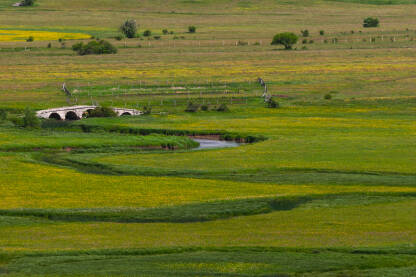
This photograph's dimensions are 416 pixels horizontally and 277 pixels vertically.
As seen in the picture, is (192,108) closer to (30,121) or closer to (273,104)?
(273,104)

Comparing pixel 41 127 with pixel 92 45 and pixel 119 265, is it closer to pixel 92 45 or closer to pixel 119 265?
pixel 119 265

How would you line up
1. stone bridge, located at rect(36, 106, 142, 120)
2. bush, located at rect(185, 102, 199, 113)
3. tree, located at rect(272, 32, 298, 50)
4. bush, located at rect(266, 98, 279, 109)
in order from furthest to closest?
tree, located at rect(272, 32, 298, 50) < bush, located at rect(266, 98, 279, 109) < bush, located at rect(185, 102, 199, 113) < stone bridge, located at rect(36, 106, 142, 120)

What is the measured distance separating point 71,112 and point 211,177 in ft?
118

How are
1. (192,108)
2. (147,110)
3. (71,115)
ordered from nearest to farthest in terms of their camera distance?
(71,115), (147,110), (192,108)

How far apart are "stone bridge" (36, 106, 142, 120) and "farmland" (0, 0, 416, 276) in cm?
225

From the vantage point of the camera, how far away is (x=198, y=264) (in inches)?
1543

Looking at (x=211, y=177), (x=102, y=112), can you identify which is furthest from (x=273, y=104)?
(x=211, y=177)

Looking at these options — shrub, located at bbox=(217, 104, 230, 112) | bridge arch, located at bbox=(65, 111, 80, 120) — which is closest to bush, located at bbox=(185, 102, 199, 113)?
shrub, located at bbox=(217, 104, 230, 112)

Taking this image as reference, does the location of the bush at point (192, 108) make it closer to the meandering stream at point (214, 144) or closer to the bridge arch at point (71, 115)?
the bridge arch at point (71, 115)

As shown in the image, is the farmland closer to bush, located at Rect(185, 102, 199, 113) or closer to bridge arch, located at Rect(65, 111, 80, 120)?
bush, located at Rect(185, 102, 199, 113)

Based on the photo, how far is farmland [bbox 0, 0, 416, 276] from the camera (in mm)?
40219

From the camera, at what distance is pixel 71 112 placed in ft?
310

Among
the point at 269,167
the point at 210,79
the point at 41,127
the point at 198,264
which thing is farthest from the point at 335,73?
the point at 198,264

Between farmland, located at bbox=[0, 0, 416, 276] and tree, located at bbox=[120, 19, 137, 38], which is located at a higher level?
tree, located at bbox=[120, 19, 137, 38]
